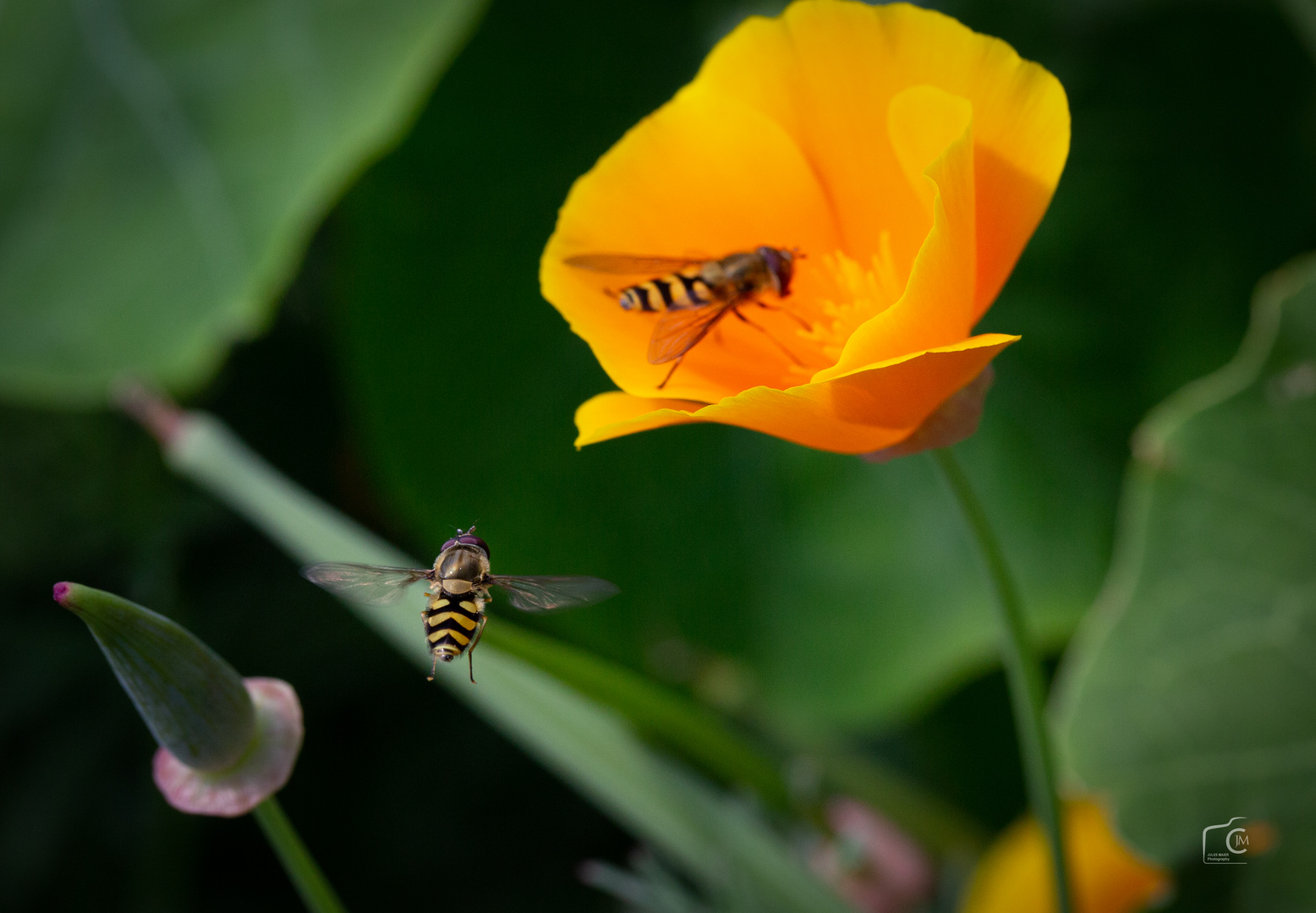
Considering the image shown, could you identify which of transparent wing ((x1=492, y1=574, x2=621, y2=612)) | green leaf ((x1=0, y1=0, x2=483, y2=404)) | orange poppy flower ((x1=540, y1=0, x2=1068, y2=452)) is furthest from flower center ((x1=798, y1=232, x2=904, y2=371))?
green leaf ((x1=0, y1=0, x2=483, y2=404))

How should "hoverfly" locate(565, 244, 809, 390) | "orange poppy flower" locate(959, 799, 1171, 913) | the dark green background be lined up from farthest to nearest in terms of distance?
the dark green background < "orange poppy flower" locate(959, 799, 1171, 913) < "hoverfly" locate(565, 244, 809, 390)

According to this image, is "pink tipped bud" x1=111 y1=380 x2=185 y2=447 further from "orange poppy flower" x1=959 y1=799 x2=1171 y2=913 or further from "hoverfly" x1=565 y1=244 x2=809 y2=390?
Answer: "orange poppy flower" x1=959 y1=799 x2=1171 y2=913

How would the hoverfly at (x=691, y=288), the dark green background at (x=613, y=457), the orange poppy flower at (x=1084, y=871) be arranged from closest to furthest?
the hoverfly at (x=691, y=288) → the orange poppy flower at (x=1084, y=871) → the dark green background at (x=613, y=457)

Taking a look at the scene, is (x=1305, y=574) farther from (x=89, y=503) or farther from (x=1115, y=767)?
(x=89, y=503)

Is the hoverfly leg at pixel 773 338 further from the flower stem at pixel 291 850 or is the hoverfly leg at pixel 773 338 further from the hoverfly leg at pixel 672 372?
the flower stem at pixel 291 850

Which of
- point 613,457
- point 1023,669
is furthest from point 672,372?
point 613,457

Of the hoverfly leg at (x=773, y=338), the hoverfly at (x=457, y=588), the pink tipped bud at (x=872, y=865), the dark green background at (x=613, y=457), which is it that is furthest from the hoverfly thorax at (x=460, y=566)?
the dark green background at (x=613, y=457)

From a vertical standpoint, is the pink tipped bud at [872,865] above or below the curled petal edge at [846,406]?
below
